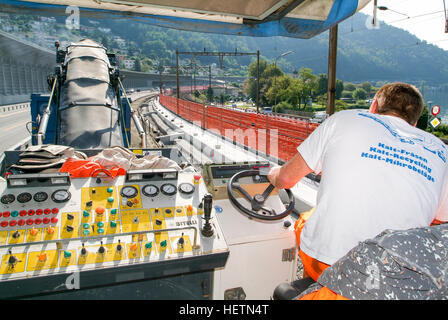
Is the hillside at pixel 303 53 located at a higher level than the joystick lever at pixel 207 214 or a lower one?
higher

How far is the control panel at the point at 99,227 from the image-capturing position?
2039mm

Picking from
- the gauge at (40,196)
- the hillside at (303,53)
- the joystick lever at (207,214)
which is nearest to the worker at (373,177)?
the joystick lever at (207,214)

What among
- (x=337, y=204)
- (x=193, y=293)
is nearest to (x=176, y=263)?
(x=193, y=293)

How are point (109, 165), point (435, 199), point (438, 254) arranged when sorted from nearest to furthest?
point (438, 254) → point (435, 199) → point (109, 165)

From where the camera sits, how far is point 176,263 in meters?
2.24

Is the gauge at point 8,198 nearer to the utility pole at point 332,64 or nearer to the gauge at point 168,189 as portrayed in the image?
the gauge at point 168,189

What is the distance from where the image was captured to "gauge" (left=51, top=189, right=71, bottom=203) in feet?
7.77

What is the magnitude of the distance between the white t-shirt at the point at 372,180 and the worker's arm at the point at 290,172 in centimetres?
23

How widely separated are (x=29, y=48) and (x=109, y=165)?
165 ft

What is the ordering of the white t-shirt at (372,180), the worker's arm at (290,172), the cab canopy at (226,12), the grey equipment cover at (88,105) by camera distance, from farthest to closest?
1. the grey equipment cover at (88,105)
2. the cab canopy at (226,12)
3. the worker's arm at (290,172)
4. the white t-shirt at (372,180)

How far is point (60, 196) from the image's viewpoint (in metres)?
2.40

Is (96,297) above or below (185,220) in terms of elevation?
below

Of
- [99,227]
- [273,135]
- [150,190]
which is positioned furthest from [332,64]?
[99,227]

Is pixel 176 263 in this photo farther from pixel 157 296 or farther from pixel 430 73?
pixel 430 73
